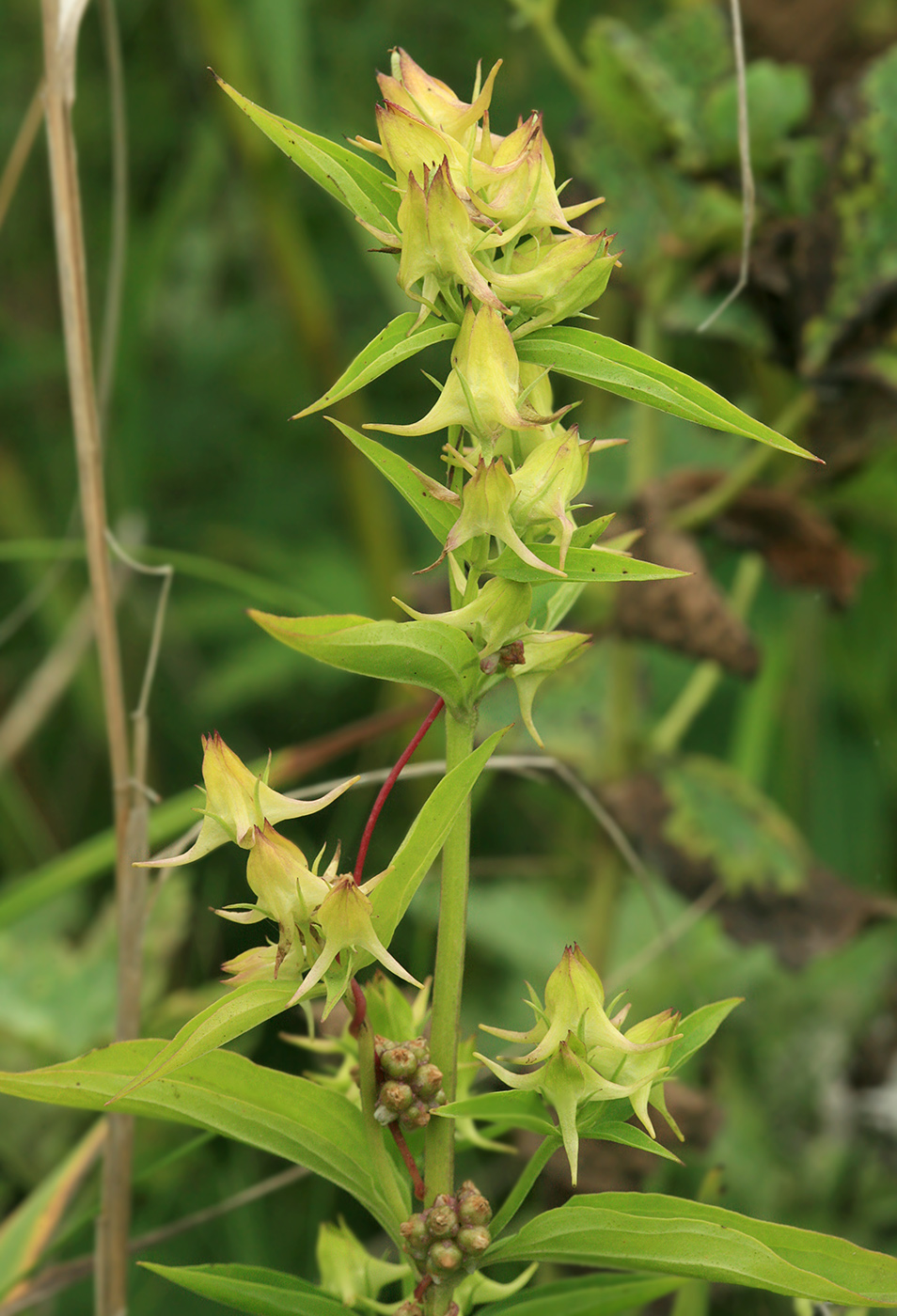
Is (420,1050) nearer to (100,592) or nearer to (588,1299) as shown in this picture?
(588,1299)

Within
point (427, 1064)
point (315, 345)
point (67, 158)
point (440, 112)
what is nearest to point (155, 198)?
point (315, 345)

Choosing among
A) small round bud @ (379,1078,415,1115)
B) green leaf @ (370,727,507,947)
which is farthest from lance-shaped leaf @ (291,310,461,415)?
small round bud @ (379,1078,415,1115)

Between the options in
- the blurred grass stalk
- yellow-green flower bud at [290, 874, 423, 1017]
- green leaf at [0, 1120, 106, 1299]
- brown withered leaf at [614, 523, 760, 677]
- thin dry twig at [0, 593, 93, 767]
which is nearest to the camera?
yellow-green flower bud at [290, 874, 423, 1017]

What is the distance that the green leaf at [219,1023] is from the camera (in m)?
0.32

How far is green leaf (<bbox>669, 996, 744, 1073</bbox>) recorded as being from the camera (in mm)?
375

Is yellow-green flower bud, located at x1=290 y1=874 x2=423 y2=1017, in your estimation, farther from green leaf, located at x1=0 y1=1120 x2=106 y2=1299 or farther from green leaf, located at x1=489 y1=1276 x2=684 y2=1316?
green leaf, located at x1=0 y1=1120 x2=106 y2=1299

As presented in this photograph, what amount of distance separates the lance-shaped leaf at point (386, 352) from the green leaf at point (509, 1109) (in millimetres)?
220

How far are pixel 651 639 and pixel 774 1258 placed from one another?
561 mm

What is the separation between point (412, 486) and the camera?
1.18 ft

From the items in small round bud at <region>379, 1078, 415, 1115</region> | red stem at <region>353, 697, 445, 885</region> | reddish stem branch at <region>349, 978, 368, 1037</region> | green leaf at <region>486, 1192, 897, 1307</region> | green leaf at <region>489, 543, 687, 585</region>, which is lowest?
green leaf at <region>486, 1192, 897, 1307</region>

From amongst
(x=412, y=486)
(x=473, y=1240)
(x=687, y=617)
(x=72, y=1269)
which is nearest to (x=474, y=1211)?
(x=473, y=1240)

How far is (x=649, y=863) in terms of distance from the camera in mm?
906

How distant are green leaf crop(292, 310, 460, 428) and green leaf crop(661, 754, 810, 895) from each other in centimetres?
59

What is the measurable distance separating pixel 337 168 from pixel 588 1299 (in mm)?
377
